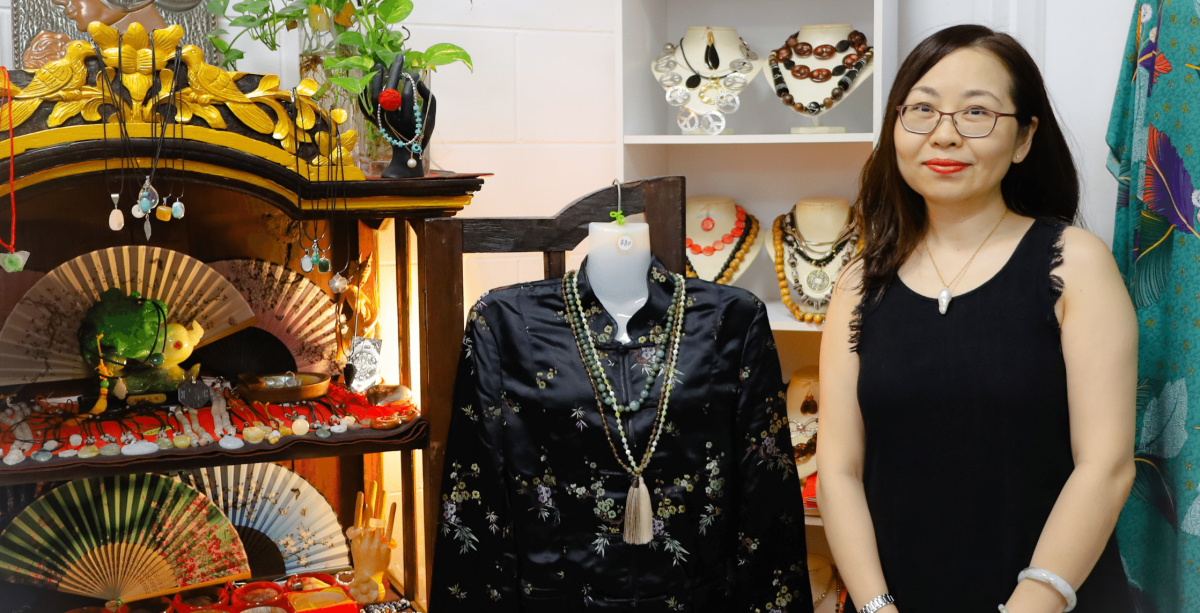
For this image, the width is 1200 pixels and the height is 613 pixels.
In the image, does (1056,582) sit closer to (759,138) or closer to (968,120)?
(968,120)

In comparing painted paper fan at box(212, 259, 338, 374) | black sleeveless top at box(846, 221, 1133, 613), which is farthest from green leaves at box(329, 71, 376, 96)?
black sleeveless top at box(846, 221, 1133, 613)

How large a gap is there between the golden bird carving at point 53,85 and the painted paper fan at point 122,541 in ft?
2.16

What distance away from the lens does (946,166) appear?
1.22 m

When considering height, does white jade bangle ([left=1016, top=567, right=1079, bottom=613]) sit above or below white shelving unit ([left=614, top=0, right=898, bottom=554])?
below

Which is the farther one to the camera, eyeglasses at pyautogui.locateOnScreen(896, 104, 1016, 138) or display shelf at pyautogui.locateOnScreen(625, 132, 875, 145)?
display shelf at pyautogui.locateOnScreen(625, 132, 875, 145)

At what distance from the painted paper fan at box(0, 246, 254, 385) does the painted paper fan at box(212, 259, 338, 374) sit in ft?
0.27

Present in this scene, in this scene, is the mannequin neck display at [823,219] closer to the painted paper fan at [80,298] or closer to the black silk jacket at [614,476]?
the black silk jacket at [614,476]

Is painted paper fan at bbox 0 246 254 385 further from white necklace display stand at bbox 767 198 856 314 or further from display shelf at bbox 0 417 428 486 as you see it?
white necklace display stand at bbox 767 198 856 314

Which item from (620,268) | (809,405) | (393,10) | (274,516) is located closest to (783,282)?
(809,405)

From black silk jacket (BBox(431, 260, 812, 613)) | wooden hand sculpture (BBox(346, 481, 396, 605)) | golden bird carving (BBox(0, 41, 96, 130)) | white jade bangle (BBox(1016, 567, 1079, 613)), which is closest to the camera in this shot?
white jade bangle (BBox(1016, 567, 1079, 613))

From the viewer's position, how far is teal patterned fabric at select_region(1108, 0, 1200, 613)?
1.26 metres

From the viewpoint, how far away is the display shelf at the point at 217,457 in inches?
56.1

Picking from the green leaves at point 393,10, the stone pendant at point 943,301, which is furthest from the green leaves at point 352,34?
the stone pendant at point 943,301

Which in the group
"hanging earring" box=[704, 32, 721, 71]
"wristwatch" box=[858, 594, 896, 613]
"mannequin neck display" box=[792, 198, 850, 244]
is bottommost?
"wristwatch" box=[858, 594, 896, 613]
